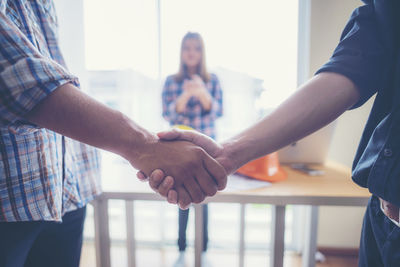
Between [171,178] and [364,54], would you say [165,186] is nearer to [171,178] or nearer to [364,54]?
[171,178]

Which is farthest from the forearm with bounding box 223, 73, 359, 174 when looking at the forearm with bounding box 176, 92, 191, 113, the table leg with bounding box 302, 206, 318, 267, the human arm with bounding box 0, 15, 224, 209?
the forearm with bounding box 176, 92, 191, 113

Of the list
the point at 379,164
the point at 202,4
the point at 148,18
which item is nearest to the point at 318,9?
the point at 202,4

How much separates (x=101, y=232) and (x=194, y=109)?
3.49ft

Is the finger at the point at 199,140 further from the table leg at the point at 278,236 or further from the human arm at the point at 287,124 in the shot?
the table leg at the point at 278,236

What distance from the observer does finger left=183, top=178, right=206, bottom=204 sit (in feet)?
2.49

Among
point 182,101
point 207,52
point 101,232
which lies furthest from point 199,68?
point 101,232

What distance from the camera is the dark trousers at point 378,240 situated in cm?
43

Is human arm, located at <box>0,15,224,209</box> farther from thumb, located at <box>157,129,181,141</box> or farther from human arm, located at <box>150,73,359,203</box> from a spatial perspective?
human arm, located at <box>150,73,359,203</box>

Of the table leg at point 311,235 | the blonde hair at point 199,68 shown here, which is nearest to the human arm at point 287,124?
the table leg at point 311,235

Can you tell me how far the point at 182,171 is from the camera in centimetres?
76

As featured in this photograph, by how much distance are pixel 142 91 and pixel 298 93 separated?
156cm

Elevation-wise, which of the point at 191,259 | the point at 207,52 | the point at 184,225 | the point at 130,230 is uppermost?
the point at 207,52

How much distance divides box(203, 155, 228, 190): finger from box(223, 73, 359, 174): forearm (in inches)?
2.4

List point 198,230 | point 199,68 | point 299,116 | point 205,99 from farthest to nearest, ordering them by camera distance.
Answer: point 199,68 < point 205,99 < point 198,230 < point 299,116
